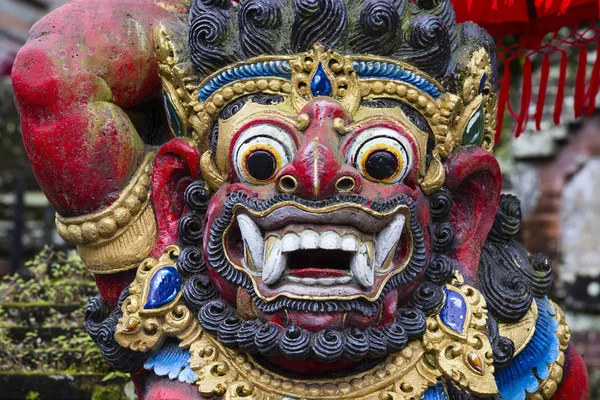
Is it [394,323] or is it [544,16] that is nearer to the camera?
[394,323]

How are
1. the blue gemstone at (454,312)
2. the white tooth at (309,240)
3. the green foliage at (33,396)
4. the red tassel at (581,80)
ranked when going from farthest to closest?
1. the red tassel at (581,80)
2. the green foliage at (33,396)
3. the blue gemstone at (454,312)
4. the white tooth at (309,240)

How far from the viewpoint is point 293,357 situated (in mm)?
2764

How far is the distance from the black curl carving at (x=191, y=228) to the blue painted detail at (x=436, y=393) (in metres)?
0.78

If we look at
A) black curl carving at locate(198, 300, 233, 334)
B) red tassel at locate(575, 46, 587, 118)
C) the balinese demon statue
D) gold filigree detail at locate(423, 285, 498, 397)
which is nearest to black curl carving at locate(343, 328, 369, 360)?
the balinese demon statue

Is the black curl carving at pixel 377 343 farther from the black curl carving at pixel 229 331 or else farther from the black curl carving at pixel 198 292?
the black curl carving at pixel 198 292

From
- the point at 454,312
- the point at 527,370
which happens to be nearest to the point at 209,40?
the point at 454,312

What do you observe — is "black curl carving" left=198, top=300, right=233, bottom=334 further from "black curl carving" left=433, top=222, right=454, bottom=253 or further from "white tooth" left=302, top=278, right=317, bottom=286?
"black curl carving" left=433, top=222, right=454, bottom=253

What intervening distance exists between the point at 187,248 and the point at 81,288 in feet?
5.86

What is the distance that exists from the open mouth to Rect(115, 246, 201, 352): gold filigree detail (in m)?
0.25

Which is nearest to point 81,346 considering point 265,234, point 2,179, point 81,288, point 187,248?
point 81,288

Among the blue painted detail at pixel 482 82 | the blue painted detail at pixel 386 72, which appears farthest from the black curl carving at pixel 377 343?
the blue painted detail at pixel 482 82

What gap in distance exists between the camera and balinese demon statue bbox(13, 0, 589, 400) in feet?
9.20

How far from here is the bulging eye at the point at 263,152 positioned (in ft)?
9.40

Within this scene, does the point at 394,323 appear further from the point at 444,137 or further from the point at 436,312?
the point at 444,137
